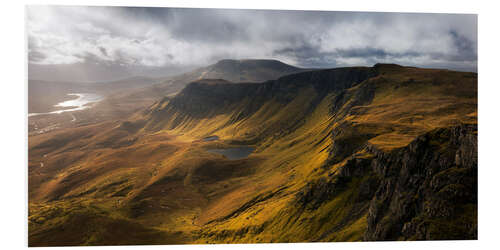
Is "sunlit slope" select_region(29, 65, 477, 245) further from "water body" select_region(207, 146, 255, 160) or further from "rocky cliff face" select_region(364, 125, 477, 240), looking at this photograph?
"water body" select_region(207, 146, 255, 160)

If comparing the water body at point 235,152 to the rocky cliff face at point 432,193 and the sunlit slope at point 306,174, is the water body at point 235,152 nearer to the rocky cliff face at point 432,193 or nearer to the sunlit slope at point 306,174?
the sunlit slope at point 306,174

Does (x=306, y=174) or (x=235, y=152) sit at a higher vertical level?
(x=306, y=174)

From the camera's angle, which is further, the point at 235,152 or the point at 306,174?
the point at 235,152

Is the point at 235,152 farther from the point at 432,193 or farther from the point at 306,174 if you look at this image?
the point at 432,193

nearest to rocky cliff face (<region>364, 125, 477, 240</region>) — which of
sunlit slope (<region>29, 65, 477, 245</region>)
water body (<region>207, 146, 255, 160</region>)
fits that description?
sunlit slope (<region>29, 65, 477, 245</region>)

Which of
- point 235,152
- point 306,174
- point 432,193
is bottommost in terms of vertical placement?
point 235,152

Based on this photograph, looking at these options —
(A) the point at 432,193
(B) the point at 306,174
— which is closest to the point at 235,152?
(B) the point at 306,174
